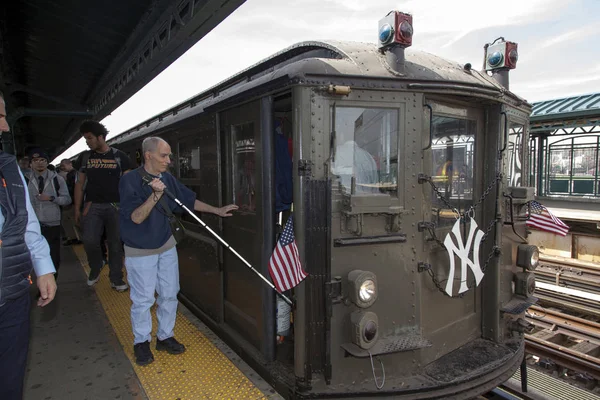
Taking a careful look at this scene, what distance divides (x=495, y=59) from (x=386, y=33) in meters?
1.64

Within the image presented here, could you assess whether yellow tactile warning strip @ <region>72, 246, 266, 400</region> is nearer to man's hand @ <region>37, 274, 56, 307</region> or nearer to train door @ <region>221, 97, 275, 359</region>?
train door @ <region>221, 97, 275, 359</region>

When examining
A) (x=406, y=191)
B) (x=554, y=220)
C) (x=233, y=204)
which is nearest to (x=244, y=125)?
(x=233, y=204)

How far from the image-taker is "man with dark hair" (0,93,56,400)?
2.03 m

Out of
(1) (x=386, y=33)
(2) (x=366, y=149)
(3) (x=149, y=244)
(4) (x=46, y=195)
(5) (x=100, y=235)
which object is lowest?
(5) (x=100, y=235)

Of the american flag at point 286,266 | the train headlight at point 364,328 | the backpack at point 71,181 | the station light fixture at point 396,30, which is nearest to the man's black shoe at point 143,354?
the american flag at point 286,266

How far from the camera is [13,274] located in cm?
204

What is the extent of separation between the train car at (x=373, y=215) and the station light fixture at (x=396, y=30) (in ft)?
0.03

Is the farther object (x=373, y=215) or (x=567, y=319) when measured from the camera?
(x=567, y=319)

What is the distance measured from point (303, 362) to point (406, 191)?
1.41m

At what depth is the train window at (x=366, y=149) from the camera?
279cm

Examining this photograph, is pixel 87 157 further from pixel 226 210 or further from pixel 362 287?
pixel 362 287

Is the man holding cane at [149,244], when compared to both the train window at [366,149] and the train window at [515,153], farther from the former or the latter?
the train window at [515,153]

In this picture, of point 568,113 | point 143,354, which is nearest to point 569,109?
point 568,113

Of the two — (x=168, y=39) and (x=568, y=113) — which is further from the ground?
(x=568, y=113)
